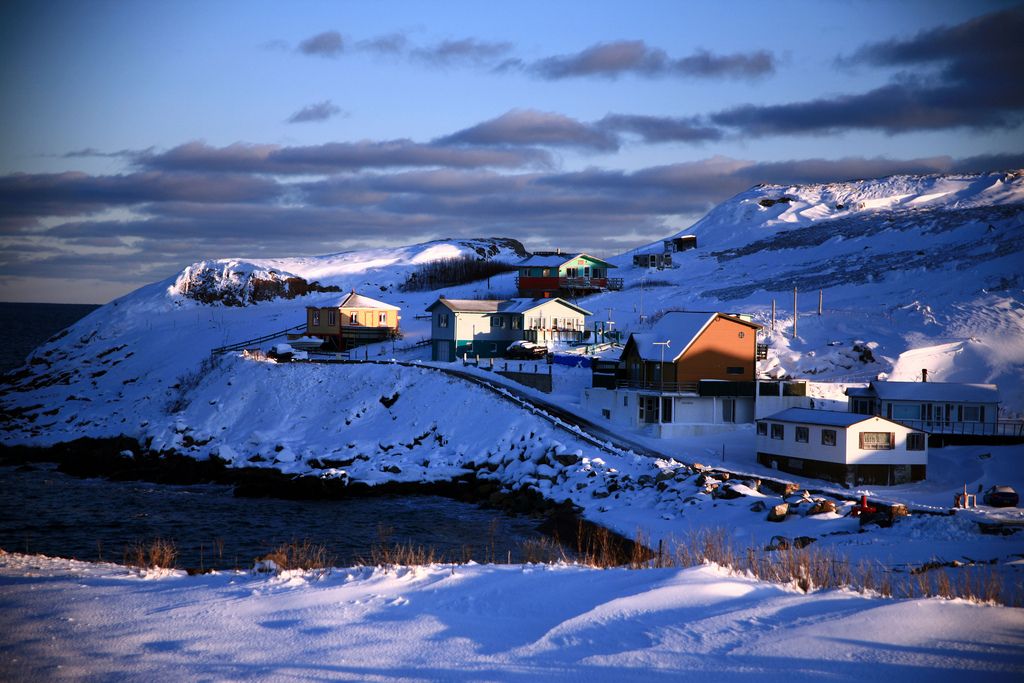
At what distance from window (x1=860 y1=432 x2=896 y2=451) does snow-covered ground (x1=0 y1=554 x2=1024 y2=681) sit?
76.0 feet

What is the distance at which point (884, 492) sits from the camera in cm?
3525

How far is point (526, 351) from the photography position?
206 ft

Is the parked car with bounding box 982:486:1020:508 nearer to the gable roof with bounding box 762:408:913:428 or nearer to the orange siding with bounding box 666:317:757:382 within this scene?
the gable roof with bounding box 762:408:913:428

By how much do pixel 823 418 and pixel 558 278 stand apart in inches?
2087

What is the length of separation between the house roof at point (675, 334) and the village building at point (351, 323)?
29.6 metres

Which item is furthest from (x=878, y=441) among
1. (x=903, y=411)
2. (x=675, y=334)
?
(x=675, y=334)

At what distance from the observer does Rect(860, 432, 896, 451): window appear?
123 ft

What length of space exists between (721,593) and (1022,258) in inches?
3016

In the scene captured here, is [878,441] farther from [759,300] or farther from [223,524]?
[759,300]

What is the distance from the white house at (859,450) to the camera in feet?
122

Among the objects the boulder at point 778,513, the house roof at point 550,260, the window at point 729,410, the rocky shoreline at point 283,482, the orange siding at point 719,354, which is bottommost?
the rocky shoreline at point 283,482

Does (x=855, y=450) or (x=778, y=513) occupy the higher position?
(x=855, y=450)

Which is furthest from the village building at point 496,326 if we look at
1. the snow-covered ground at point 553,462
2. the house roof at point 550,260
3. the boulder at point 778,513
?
the boulder at point 778,513

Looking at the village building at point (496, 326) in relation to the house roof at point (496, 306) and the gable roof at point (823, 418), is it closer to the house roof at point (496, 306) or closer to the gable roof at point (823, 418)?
the house roof at point (496, 306)
